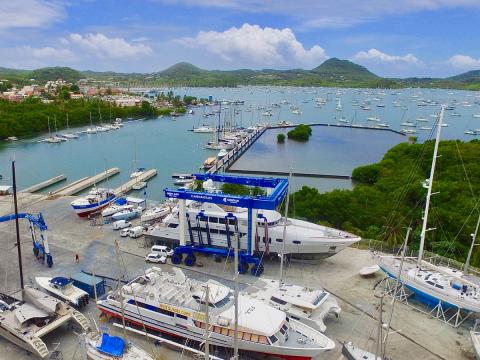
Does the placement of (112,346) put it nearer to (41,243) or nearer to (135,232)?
(41,243)

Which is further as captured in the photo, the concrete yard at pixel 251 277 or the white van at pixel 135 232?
the white van at pixel 135 232

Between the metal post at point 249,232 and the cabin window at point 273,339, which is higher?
the metal post at point 249,232

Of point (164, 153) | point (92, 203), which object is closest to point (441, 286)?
point (92, 203)

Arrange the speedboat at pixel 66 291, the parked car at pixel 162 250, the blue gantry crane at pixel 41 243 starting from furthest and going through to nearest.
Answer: the parked car at pixel 162 250 < the blue gantry crane at pixel 41 243 < the speedboat at pixel 66 291

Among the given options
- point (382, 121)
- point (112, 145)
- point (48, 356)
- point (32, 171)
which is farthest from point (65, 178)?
point (382, 121)

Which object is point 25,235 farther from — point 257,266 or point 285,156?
point 285,156

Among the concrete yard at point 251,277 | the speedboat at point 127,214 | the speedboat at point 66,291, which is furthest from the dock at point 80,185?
the speedboat at point 66,291

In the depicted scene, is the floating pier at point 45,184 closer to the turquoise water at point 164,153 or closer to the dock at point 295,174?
the turquoise water at point 164,153

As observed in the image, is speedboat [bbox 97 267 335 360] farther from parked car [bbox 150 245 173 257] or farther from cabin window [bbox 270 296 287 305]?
parked car [bbox 150 245 173 257]
